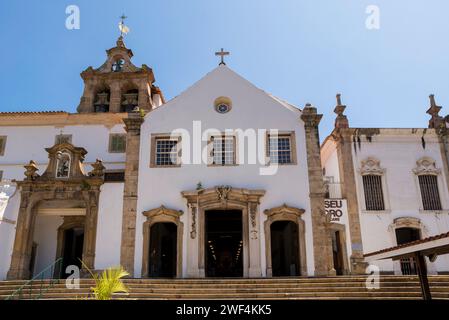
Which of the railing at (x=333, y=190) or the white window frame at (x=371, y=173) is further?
the railing at (x=333, y=190)

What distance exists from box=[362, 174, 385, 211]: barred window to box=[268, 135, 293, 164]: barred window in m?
4.56

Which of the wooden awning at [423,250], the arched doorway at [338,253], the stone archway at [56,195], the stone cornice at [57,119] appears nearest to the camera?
the wooden awning at [423,250]

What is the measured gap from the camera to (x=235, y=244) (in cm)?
2362

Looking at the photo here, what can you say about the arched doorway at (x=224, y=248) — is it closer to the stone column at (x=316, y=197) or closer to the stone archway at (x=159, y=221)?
the stone archway at (x=159, y=221)

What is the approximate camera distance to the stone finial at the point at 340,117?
69.7ft

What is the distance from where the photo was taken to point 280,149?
1838cm

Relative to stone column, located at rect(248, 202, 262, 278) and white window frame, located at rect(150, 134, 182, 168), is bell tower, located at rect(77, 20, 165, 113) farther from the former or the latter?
stone column, located at rect(248, 202, 262, 278)

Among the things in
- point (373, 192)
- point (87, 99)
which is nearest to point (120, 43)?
point (87, 99)

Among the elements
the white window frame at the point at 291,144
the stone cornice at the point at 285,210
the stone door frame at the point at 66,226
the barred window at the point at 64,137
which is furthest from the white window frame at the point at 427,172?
the barred window at the point at 64,137

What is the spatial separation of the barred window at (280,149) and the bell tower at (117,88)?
28.4 ft

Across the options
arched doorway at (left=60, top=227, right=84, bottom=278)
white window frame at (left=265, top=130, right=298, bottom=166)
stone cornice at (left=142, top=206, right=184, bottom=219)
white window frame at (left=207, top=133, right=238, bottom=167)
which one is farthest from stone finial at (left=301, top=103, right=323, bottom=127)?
arched doorway at (left=60, top=227, right=84, bottom=278)

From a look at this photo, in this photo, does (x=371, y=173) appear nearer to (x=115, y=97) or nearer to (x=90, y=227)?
(x=90, y=227)

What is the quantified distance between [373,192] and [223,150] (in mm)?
7440

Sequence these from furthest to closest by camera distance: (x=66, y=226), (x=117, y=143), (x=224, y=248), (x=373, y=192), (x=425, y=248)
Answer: (x=224, y=248) < (x=117, y=143) < (x=373, y=192) < (x=66, y=226) < (x=425, y=248)
